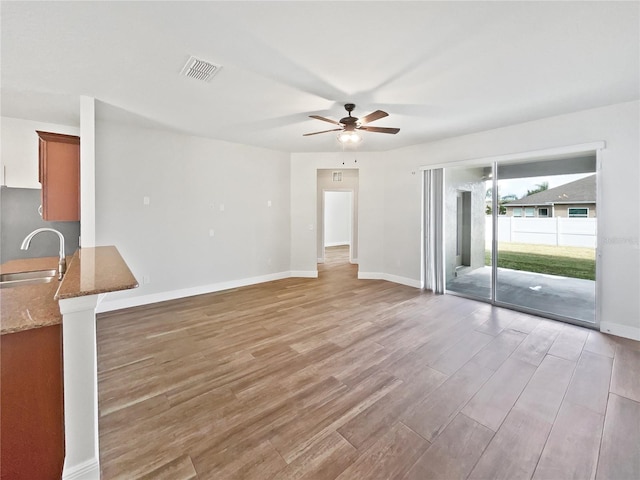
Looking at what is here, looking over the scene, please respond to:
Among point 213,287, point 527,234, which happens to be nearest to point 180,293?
point 213,287

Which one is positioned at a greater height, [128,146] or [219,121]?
[219,121]

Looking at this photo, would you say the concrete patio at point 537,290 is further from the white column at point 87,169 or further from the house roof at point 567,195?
the white column at point 87,169

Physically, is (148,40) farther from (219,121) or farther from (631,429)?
(631,429)

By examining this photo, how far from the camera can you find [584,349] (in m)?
3.01

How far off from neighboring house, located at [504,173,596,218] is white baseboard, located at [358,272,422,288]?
2.10m

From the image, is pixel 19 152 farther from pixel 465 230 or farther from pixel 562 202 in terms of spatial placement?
pixel 562 202

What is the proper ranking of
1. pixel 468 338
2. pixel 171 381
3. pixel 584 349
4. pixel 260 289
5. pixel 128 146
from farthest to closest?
pixel 260 289 → pixel 128 146 → pixel 468 338 → pixel 584 349 → pixel 171 381

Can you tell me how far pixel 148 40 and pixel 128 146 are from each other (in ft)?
8.63

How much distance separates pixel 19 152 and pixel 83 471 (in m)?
4.67

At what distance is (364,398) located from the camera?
220cm

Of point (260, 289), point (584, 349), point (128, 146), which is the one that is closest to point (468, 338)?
point (584, 349)

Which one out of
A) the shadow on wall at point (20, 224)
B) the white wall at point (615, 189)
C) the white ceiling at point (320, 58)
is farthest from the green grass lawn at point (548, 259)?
the shadow on wall at point (20, 224)

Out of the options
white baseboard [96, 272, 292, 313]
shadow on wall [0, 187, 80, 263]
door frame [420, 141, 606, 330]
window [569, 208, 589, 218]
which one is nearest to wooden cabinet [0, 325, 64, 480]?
white baseboard [96, 272, 292, 313]

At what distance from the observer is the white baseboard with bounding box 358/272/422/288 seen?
5.60 meters
